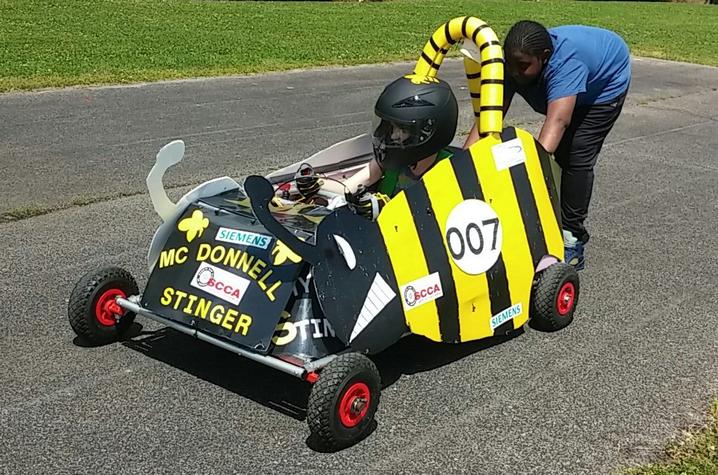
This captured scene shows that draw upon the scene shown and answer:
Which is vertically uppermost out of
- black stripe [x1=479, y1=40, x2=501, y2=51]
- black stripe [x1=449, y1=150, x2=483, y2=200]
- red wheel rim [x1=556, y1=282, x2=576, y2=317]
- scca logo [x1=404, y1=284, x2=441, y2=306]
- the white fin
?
black stripe [x1=479, y1=40, x2=501, y2=51]

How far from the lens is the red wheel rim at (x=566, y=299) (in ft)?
16.3

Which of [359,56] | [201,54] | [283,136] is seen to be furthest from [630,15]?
[283,136]

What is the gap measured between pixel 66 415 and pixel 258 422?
0.82 metres

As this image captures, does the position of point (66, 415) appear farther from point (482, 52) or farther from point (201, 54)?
point (201, 54)

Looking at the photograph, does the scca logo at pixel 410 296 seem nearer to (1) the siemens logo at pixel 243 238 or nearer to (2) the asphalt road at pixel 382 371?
(2) the asphalt road at pixel 382 371

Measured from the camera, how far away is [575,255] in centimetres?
604

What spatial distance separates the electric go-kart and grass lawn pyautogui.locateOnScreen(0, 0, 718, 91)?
323 inches

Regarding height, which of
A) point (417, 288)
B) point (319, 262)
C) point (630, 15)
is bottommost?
point (630, 15)

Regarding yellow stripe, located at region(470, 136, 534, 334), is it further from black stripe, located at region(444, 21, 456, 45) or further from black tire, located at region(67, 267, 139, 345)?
black tire, located at region(67, 267, 139, 345)

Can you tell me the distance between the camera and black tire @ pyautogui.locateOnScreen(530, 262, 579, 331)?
4906 millimetres

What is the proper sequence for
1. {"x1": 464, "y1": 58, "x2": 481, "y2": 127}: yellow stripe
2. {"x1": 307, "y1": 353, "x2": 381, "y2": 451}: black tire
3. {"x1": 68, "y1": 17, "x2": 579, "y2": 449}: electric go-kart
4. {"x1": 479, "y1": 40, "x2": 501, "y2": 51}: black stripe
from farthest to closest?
{"x1": 464, "y1": 58, "x2": 481, "y2": 127}: yellow stripe → {"x1": 479, "y1": 40, "x2": 501, "y2": 51}: black stripe → {"x1": 68, "y1": 17, "x2": 579, "y2": 449}: electric go-kart → {"x1": 307, "y1": 353, "x2": 381, "y2": 451}: black tire

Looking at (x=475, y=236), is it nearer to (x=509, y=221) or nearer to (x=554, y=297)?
(x=509, y=221)

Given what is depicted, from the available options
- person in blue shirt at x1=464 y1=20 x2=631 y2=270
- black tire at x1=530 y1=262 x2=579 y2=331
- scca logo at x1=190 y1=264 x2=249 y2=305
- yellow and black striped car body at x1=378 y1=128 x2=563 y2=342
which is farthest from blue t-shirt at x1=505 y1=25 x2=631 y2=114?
scca logo at x1=190 y1=264 x2=249 y2=305

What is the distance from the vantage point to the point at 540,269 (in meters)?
4.99
